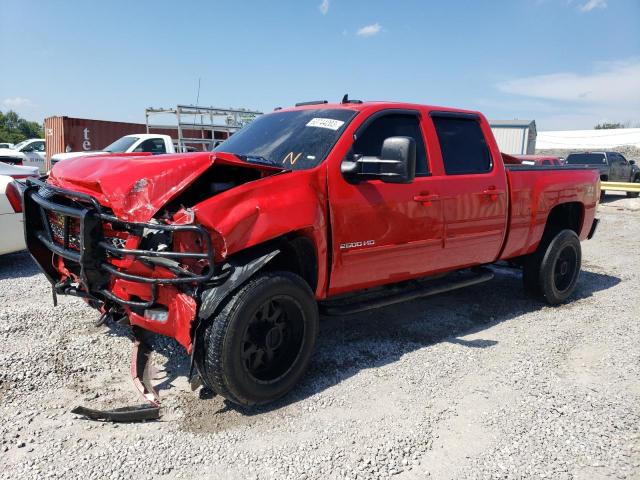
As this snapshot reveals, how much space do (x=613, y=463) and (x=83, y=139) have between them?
24.3m

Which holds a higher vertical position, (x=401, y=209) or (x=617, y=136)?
(x=617, y=136)

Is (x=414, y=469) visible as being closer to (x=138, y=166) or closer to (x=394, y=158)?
(x=394, y=158)

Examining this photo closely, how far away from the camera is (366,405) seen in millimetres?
3316

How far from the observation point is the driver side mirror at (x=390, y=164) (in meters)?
3.44

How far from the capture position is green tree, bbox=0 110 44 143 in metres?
42.0

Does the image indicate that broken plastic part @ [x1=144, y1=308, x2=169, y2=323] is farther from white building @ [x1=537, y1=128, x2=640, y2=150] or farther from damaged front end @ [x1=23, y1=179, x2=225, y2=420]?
white building @ [x1=537, y1=128, x2=640, y2=150]

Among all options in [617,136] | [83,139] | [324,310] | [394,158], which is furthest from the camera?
[617,136]

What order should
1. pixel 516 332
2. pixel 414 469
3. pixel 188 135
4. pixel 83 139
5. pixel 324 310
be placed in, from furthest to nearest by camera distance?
pixel 83 139
pixel 188 135
pixel 516 332
pixel 324 310
pixel 414 469

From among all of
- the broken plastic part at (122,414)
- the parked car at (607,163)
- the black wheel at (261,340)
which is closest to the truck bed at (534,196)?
the black wheel at (261,340)

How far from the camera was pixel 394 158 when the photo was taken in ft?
11.3

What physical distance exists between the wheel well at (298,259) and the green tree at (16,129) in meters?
45.0

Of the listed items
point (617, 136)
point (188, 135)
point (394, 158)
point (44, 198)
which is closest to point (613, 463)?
point (394, 158)

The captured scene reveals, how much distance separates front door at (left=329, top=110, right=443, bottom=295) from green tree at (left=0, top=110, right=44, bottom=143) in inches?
1765

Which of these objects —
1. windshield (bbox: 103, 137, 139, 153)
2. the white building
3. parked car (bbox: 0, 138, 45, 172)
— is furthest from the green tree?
the white building
